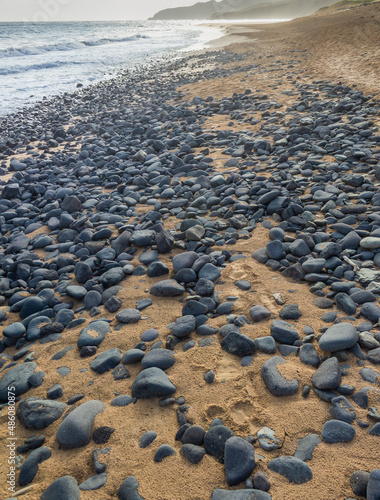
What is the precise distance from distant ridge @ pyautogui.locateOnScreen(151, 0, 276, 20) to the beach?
602ft

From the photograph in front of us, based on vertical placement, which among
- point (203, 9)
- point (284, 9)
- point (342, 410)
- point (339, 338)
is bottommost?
point (342, 410)

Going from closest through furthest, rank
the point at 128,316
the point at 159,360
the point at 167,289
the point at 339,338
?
the point at 339,338 < the point at 159,360 < the point at 128,316 < the point at 167,289

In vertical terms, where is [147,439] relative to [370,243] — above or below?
below

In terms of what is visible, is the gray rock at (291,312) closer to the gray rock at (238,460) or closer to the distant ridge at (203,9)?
the gray rock at (238,460)

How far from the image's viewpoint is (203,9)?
17650 cm

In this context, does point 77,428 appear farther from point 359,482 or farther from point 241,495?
point 359,482

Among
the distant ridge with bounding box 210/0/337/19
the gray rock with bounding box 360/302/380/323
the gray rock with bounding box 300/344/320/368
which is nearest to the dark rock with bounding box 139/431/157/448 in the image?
the gray rock with bounding box 300/344/320/368

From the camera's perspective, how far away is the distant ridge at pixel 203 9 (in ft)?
518

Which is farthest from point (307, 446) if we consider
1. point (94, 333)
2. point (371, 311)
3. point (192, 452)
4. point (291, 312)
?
point (94, 333)

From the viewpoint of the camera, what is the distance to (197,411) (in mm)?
1845

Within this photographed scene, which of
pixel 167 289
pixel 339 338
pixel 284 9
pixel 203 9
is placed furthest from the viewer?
pixel 203 9

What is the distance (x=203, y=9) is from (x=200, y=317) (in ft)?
712

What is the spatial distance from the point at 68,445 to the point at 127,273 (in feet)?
5.31

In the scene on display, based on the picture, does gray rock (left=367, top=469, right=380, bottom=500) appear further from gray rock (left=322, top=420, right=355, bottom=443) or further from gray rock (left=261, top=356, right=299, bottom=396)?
gray rock (left=261, top=356, right=299, bottom=396)
